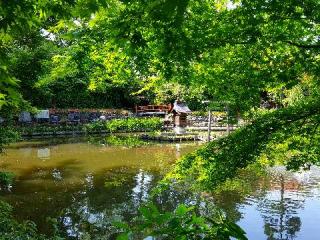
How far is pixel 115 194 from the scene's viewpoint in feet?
48.3

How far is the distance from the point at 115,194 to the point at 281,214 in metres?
5.86

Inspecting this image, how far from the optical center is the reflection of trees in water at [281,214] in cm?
1086

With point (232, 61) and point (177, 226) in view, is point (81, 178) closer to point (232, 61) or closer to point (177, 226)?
point (232, 61)

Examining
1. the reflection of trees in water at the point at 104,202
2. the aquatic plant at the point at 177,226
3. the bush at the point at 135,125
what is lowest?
the reflection of trees in water at the point at 104,202

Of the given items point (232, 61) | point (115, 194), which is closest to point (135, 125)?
point (115, 194)

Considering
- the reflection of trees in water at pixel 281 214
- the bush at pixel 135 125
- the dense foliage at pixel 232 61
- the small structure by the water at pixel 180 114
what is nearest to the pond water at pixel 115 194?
the reflection of trees in water at pixel 281 214

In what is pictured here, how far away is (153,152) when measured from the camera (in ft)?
76.8

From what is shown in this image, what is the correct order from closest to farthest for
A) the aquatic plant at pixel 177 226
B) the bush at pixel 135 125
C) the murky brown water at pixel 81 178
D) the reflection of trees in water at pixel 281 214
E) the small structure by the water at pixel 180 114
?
the aquatic plant at pixel 177 226, the reflection of trees in water at pixel 281 214, the murky brown water at pixel 81 178, the bush at pixel 135 125, the small structure by the water at pixel 180 114

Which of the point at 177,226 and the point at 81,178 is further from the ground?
the point at 177,226

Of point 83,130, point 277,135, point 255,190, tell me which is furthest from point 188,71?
point 83,130

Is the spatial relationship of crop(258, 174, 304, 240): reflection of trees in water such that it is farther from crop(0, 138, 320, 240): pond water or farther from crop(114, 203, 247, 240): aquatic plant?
crop(114, 203, 247, 240): aquatic plant

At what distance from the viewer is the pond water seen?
11.4 metres

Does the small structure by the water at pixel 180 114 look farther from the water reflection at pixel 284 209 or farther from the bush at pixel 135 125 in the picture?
the water reflection at pixel 284 209

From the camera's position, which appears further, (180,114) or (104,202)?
(180,114)
